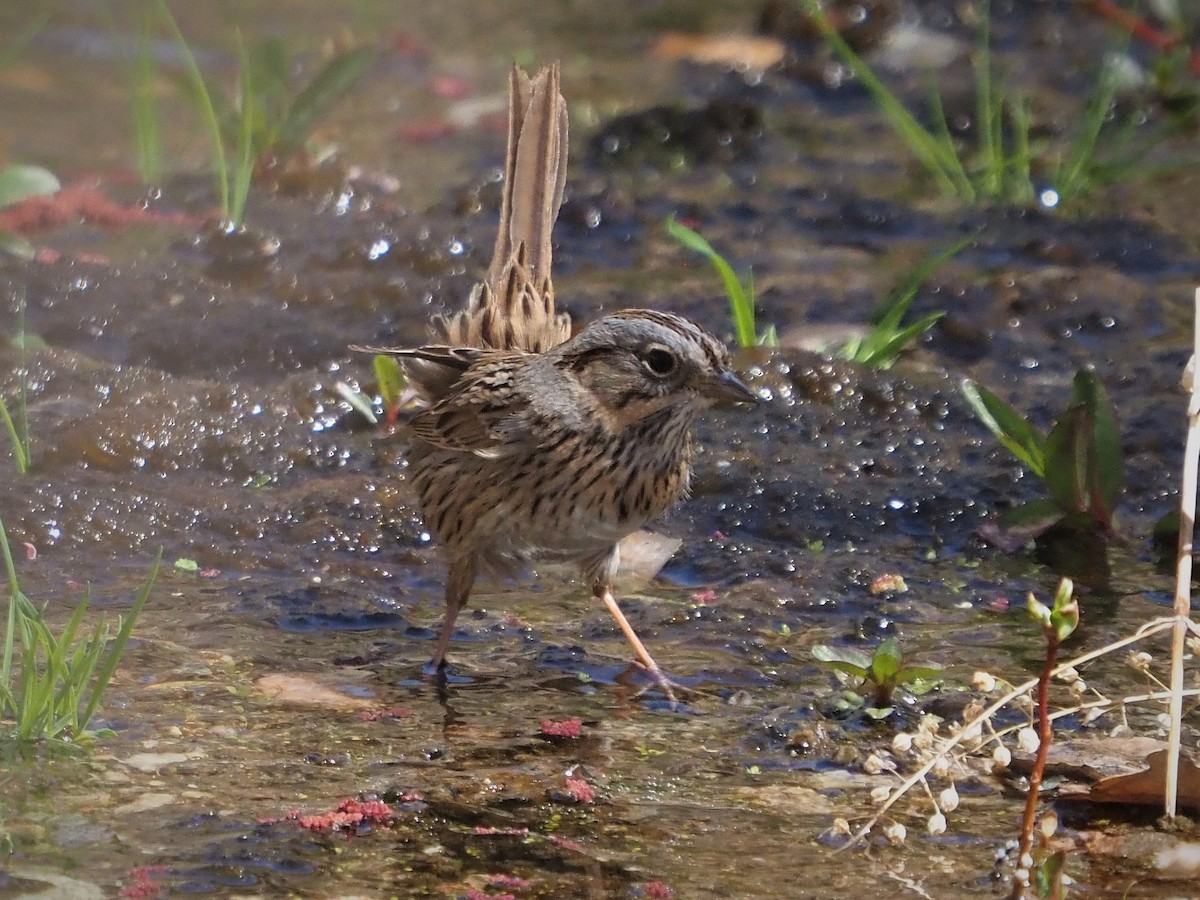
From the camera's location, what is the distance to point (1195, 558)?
191 inches

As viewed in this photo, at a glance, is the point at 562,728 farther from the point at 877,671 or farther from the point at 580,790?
the point at 877,671

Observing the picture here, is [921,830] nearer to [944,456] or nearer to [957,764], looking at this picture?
[957,764]

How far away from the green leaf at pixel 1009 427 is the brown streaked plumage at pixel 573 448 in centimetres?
88

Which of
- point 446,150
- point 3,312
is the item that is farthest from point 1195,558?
point 446,150

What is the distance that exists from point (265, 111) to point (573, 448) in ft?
12.4

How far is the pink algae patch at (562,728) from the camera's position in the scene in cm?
394

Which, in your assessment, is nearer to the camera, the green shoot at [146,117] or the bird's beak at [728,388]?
the bird's beak at [728,388]

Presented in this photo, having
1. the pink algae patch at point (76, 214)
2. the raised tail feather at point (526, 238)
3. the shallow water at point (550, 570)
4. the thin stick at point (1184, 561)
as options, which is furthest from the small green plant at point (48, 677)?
the pink algae patch at point (76, 214)

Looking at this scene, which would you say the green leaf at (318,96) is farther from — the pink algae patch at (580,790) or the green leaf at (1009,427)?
the pink algae patch at (580,790)

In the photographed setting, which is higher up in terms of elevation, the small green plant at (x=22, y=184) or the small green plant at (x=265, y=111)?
the small green plant at (x=265, y=111)

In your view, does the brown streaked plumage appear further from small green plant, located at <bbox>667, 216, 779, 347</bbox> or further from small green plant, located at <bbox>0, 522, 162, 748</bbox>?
small green plant, located at <bbox>0, 522, 162, 748</bbox>

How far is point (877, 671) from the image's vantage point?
12.9 ft

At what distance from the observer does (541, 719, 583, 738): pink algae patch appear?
394 centimetres

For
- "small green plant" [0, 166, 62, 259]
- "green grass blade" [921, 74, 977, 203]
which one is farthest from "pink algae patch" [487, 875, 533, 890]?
"green grass blade" [921, 74, 977, 203]
